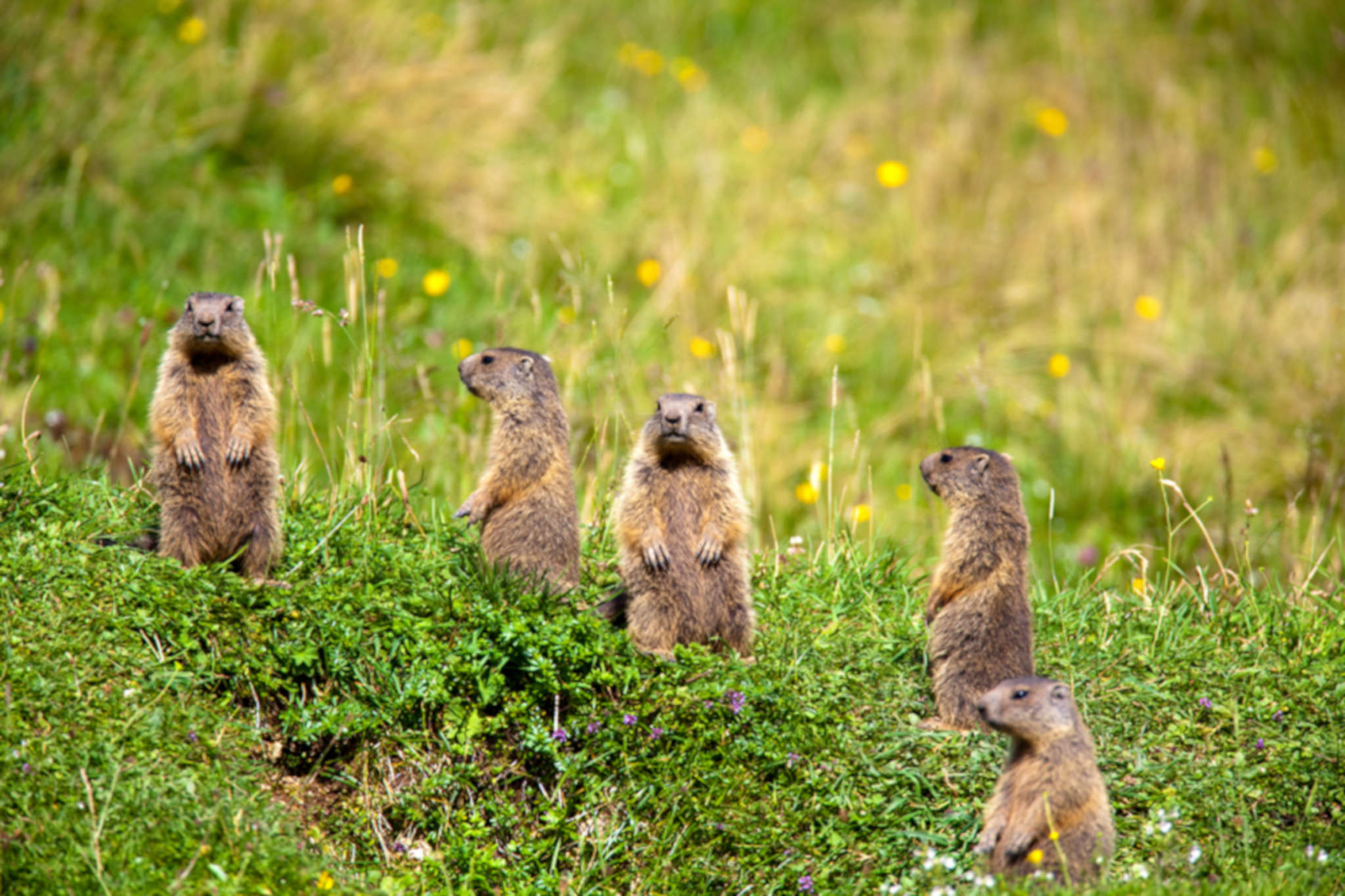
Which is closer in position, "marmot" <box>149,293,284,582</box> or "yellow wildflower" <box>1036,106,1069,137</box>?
"marmot" <box>149,293,284,582</box>

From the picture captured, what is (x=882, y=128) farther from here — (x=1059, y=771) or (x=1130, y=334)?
(x=1059, y=771)

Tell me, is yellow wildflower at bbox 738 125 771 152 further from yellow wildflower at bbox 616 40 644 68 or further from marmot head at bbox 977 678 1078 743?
marmot head at bbox 977 678 1078 743

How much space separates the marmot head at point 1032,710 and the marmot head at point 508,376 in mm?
2355

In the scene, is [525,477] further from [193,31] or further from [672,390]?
[193,31]

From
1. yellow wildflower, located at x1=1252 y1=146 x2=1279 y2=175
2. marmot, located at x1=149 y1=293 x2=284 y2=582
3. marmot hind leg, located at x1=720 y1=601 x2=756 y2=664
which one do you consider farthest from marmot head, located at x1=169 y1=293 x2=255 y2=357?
yellow wildflower, located at x1=1252 y1=146 x2=1279 y2=175

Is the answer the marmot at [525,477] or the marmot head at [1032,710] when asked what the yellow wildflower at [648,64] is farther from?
the marmot head at [1032,710]

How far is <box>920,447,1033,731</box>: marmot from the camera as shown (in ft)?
17.3

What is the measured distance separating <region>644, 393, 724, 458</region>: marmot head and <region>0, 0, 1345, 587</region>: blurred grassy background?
0.78 m

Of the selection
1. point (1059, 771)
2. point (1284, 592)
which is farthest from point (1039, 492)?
point (1059, 771)

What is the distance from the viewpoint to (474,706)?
503 centimetres

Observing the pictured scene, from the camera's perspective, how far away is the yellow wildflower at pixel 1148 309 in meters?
11.1

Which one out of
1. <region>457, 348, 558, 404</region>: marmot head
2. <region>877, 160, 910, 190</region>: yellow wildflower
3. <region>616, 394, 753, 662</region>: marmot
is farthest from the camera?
<region>877, 160, 910, 190</region>: yellow wildflower

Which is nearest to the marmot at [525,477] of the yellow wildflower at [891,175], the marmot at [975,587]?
the marmot at [975,587]

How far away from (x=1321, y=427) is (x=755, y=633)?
526 centimetres
